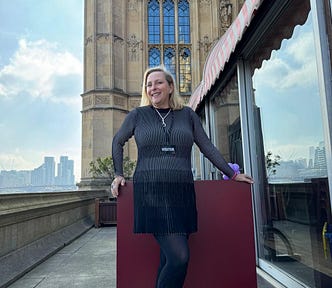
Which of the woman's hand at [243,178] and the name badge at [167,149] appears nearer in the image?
the name badge at [167,149]

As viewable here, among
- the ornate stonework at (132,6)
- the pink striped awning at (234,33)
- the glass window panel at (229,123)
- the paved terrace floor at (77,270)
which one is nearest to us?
the pink striped awning at (234,33)

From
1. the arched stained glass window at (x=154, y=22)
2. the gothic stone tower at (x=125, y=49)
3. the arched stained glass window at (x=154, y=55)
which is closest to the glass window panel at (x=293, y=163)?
the gothic stone tower at (x=125, y=49)

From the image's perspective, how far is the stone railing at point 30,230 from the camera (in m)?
3.49

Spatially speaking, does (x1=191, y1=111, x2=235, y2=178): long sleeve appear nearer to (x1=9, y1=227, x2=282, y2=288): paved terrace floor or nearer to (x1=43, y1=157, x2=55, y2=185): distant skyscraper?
(x1=9, y1=227, x2=282, y2=288): paved terrace floor

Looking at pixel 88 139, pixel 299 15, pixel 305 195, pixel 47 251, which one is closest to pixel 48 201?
pixel 47 251

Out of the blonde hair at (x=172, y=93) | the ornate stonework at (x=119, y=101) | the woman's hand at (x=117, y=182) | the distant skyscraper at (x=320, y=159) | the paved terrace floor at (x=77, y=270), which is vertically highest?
the ornate stonework at (x=119, y=101)

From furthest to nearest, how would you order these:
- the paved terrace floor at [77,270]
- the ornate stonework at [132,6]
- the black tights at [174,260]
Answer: the ornate stonework at [132,6], the paved terrace floor at [77,270], the black tights at [174,260]

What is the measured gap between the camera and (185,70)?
21.4 metres

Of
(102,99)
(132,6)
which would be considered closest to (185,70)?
(132,6)

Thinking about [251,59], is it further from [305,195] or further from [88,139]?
[88,139]

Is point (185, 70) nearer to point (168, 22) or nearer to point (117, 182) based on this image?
point (168, 22)

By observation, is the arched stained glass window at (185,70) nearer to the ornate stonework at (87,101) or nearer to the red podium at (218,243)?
the ornate stonework at (87,101)

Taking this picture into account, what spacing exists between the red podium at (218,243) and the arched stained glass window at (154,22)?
2037 cm

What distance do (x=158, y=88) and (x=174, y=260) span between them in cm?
99
